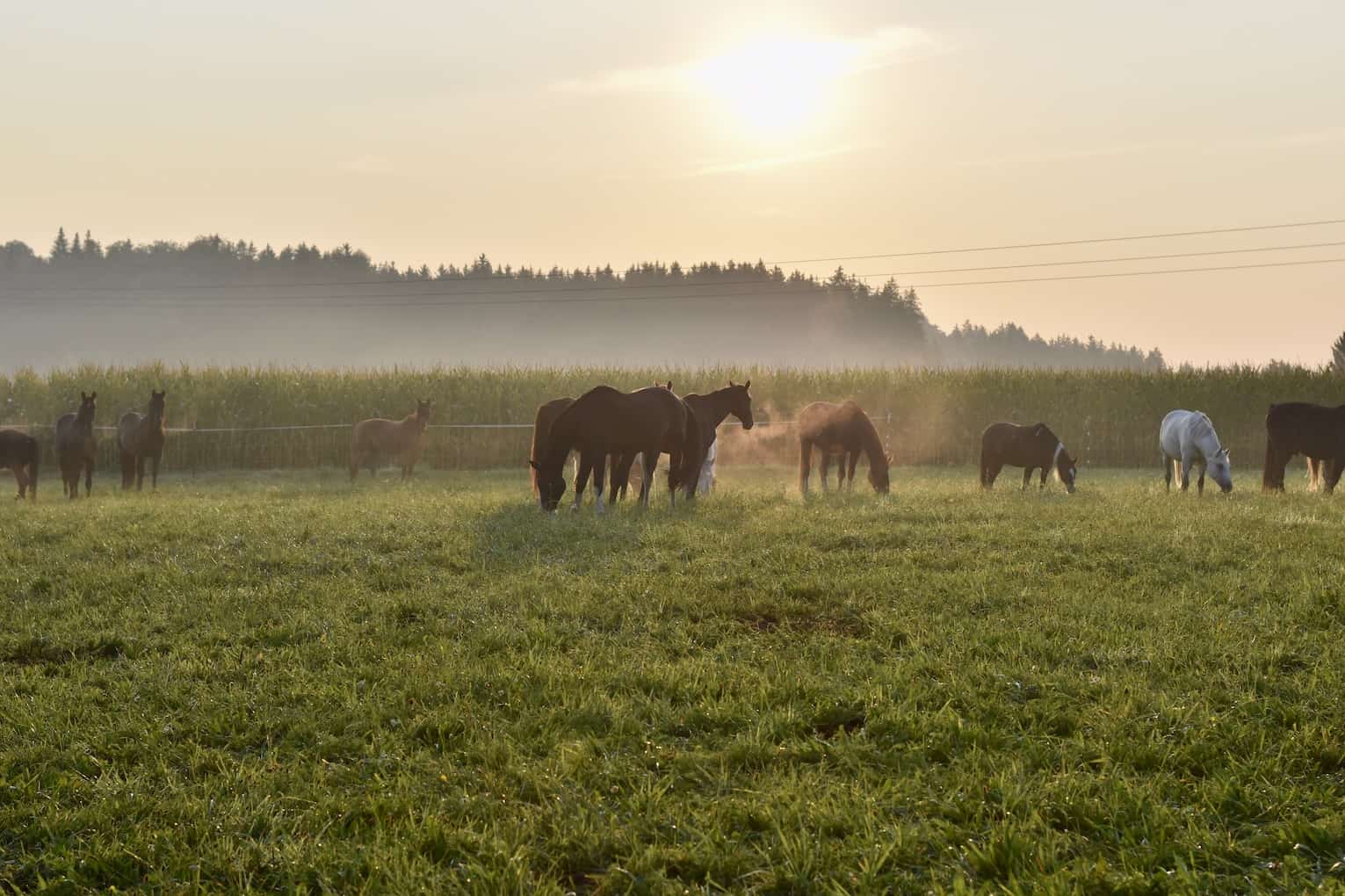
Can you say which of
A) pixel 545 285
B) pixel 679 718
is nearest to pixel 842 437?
pixel 679 718

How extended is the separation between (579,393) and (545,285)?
11533 centimetres

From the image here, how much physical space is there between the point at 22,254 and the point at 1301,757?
195 meters

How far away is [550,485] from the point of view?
1457 centimetres

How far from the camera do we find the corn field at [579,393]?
32000mm

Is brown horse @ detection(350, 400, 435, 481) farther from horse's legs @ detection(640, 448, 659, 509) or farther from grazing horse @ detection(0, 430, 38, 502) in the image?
horse's legs @ detection(640, 448, 659, 509)

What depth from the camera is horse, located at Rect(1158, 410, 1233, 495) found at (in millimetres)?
18453

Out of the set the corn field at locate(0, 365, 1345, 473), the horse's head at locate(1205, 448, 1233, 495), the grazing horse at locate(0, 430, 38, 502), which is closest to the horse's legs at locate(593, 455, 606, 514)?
the horse's head at locate(1205, 448, 1233, 495)

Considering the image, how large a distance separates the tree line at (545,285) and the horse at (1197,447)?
94882mm

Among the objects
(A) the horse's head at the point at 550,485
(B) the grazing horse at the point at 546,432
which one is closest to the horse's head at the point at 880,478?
(B) the grazing horse at the point at 546,432

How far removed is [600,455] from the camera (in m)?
14.4

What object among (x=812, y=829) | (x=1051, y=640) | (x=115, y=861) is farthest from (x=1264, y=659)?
(x=115, y=861)

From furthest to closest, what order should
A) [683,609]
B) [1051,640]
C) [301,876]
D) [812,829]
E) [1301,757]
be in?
1. [683,609]
2. [1051,640]
3. [1301,757]
4. [812,829]
5. [301,876]

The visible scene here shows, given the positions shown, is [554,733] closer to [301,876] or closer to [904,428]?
[301,876]

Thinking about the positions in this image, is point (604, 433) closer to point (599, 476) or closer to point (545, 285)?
point (599, 476)
